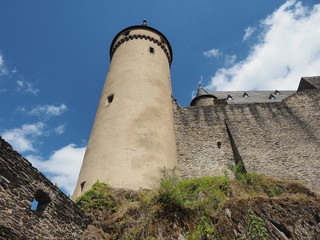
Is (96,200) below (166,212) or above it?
above

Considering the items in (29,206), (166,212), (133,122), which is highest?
(133,122)

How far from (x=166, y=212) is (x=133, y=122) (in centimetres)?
419

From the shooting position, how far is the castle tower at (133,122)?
28.7 feet

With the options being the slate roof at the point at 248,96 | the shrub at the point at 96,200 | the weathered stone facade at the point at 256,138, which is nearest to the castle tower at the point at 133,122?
the shrub at the point at 96,200

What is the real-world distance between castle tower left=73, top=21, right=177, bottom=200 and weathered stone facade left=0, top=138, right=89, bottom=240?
2.28 metres

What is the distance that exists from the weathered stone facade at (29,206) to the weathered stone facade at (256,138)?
5770mm

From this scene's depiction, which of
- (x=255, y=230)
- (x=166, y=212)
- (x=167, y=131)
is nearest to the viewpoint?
(x=255, y=230)

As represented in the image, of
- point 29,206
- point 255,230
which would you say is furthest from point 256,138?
point 29,206

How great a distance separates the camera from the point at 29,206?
17.2ft

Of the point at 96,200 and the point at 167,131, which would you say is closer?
the point at 96,200

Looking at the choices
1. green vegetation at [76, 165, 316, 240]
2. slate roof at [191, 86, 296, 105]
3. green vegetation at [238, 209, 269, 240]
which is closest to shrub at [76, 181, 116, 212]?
green vegetation at [76, 165, 316, 240]

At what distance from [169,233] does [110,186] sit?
2.56 m

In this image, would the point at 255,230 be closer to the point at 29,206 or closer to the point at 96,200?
the point at 96,200

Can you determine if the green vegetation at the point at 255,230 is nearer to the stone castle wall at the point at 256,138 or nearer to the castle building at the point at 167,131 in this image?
the castle building at the point at 167,131
